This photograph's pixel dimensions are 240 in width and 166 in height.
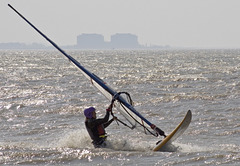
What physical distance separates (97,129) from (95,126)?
0.11 m

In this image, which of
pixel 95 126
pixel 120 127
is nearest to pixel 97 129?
pixel 95 126

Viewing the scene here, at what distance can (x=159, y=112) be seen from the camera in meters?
16.5

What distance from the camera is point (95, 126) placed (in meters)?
10.1

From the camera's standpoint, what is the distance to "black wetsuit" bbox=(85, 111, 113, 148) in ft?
32.8

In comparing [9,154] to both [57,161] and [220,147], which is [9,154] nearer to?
[57,161]

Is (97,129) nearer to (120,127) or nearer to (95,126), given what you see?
(95,126)

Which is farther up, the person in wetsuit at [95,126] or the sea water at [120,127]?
the person in wetsuit at [95,126]

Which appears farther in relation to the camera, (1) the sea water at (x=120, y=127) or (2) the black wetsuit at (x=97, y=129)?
(2) the black wetsuit at (x=97, y=129)

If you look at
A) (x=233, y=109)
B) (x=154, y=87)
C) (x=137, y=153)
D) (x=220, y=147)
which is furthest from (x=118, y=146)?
(x=154, y=87)

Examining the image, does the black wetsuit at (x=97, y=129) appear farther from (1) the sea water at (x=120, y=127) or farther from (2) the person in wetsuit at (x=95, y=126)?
(1) the sea water at (x=120, y=127)

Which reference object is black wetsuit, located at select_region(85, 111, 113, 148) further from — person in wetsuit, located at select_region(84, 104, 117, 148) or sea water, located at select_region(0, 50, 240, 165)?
sea water, located at select_region(0, 50, 240, 165)

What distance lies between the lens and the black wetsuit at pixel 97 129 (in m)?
9.98

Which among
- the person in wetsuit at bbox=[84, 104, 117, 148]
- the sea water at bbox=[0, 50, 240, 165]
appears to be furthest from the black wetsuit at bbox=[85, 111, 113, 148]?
the sea water at bbox=[0, 50, 240, 165]

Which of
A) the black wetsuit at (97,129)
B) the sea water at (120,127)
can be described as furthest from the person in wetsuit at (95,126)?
the sea water at (120,127)
